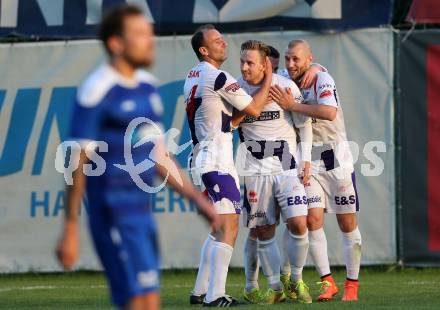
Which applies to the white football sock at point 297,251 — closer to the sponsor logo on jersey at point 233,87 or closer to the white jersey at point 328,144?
the white jersey at point 328,144

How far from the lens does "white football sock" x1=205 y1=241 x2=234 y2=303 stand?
8664 mm

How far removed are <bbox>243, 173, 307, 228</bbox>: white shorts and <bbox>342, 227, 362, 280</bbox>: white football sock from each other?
0.75 meters

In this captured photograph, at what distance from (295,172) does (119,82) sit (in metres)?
4.67

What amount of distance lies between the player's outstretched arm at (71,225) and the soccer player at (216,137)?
3.85 m

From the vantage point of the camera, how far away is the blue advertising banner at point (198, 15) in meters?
13.0

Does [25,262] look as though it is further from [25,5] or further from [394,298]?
[394,298]

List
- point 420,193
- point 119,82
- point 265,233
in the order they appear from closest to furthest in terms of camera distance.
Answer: point 119,82 → point 265,233 → point 420,193

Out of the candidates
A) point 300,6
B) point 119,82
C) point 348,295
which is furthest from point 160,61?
point 119,82

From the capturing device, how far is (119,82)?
5.04 meters

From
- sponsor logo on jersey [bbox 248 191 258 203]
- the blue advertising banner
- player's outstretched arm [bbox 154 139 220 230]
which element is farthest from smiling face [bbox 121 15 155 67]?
the blue advertising banner

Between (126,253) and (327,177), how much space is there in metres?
5.26

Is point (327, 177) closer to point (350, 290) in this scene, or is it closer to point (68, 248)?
point (350, 290)

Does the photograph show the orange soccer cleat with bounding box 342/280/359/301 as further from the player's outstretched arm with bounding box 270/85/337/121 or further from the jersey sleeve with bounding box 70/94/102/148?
the jersey sleeve with bounding box 70/94/102/148

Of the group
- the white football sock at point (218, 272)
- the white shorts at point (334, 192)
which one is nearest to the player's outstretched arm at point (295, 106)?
the white shorts at point (334, 192)
